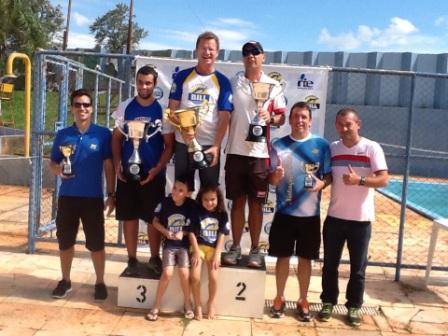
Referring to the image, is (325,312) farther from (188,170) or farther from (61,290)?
(61,290)

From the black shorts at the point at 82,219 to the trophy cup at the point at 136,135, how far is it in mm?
455

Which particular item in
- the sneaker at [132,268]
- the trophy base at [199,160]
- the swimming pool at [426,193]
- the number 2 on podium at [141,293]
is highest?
the trophy base at [199,160]

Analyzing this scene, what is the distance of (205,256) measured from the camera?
165 inches

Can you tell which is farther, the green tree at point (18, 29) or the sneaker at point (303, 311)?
the green tree at point (18, 29)

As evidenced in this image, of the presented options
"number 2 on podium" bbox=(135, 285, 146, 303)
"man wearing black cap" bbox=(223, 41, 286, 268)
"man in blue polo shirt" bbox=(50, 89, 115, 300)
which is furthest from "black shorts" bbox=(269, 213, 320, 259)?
"man in blue polo shirt" bbox=(50, 89, 115, 300)

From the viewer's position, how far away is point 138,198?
4.43 m

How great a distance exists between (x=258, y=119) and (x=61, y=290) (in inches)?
92.7

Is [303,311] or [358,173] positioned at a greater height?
[358,173]

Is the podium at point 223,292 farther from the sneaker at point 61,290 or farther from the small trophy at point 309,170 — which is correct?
the small trophy at point 309,170

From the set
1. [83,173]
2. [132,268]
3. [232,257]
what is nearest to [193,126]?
[83,173]

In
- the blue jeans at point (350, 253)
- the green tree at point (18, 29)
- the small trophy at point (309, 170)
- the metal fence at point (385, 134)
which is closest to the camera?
the small trophy at point (309, 170)

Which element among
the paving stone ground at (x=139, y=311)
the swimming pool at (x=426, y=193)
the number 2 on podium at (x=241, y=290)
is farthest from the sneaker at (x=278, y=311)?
the swimming pool at (x=426, y=193)

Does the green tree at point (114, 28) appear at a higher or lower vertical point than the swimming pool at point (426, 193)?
higher

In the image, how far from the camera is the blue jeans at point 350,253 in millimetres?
4141
